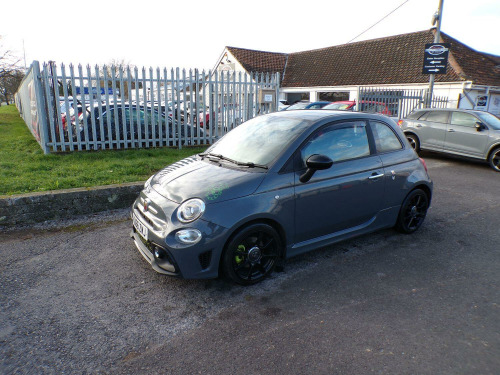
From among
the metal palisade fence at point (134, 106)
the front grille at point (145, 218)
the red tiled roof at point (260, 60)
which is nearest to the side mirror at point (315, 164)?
the front grille at point (145, 218)

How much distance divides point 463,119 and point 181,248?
399 inches

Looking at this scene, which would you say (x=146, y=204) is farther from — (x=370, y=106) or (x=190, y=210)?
(x=370, y=106)

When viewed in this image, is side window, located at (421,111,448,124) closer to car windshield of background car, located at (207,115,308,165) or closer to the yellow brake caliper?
car windshield of background car, located at (207,115,308,165)

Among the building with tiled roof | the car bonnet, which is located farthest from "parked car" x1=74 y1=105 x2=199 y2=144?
the building with tiled roof

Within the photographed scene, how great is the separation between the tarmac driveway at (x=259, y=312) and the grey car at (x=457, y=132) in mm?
6331

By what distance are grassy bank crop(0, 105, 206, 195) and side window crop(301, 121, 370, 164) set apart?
3.51m

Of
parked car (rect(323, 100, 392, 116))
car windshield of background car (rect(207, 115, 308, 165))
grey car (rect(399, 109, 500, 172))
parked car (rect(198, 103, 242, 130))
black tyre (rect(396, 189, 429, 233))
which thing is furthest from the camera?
parked car (rect(323, 100, 392, 116))

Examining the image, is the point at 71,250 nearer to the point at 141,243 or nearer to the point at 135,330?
the point at 141,243

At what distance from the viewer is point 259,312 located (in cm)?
309

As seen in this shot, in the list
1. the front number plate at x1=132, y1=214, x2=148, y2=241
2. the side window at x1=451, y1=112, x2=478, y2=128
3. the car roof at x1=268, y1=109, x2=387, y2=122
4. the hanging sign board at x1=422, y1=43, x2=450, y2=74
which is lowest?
the front number plate at x1=132, y1=214, x2=148, y2=241

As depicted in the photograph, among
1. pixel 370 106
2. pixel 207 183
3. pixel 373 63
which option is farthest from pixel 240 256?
pixel 373 63

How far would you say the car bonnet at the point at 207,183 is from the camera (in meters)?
3.29

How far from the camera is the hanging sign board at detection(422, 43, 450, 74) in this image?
14.0 m

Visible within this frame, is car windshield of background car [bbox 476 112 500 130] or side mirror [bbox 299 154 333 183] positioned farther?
car windshield of background car [bbox 476 112 500 130]
